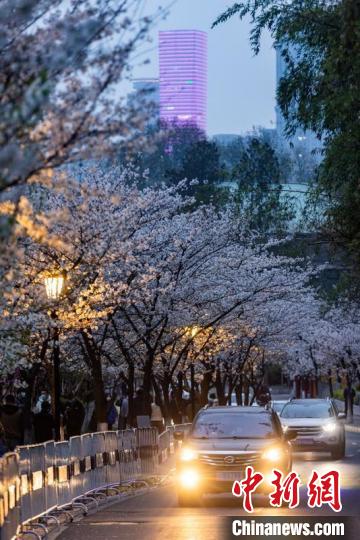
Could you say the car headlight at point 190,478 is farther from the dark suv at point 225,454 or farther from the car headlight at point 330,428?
the car headlight at point 330,428

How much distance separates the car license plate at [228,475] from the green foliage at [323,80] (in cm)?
476

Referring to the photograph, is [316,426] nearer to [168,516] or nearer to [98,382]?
[98,382]

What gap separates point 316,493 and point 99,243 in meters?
8.62

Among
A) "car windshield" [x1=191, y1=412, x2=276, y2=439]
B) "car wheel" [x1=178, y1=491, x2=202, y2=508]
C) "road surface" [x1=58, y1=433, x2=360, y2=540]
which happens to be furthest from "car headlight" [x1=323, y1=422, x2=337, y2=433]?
"car wheel" [x1=178, y1=491, x2=202, y2=508]

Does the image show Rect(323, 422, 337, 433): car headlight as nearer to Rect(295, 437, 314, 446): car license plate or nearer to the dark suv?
Rect(295, 437, 314, 446): car license plate

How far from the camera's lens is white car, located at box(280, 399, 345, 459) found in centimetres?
3400

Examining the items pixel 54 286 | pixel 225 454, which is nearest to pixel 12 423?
pixel 54 286

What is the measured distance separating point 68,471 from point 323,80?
698 cm

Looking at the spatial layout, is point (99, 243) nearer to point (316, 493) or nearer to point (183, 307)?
point (316, 493)

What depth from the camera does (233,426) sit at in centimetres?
2144

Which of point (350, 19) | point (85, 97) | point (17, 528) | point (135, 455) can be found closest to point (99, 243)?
point (135, 455)

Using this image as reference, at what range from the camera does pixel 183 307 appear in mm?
36688

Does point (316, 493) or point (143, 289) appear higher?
point (143, 289)

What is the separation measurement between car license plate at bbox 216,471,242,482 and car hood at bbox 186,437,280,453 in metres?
0.39
